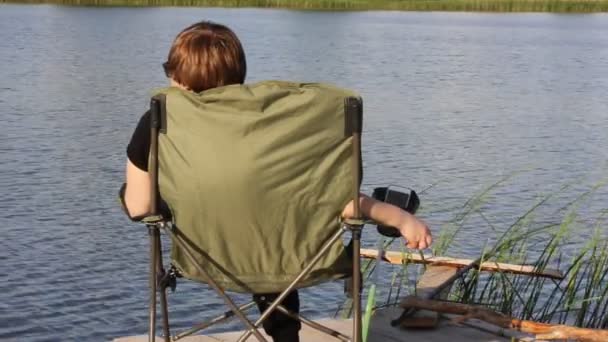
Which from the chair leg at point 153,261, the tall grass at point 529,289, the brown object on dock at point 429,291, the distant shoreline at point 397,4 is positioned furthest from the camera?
the distant shoreline at point 397,4

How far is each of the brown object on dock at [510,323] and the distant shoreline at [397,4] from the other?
33391 mm

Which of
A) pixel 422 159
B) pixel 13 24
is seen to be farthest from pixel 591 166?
pixel 13 24

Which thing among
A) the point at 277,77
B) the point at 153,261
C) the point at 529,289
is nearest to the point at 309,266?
the point at 153,261

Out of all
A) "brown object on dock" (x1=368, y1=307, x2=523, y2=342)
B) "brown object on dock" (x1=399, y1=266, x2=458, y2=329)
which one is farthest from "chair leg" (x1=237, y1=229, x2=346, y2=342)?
"brown object on dock" (x1=399, y1=266, x2=458, y2=329)

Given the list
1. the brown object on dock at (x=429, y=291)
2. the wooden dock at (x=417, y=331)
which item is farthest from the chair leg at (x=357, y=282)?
the brown object on dock at (x=429, y=291)

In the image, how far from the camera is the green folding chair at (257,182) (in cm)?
303

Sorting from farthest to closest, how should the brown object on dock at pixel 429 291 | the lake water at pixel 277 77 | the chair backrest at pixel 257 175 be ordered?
1. the lake water at pixel 277 77
2. the brown object on dock at pixel 429 291
3. the chair backrest at pixel 257 175

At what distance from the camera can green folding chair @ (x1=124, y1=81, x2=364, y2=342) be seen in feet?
9.93

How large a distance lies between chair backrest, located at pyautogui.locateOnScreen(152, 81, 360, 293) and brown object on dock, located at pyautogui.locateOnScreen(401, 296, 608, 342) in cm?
124

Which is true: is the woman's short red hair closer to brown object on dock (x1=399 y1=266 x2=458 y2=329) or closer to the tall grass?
brown object on dock (x1=399 y1=266 x2=458 y2=329)

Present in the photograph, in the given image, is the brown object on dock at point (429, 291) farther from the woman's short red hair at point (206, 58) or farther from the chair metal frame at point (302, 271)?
the woman's short red hair at point (206, 58)

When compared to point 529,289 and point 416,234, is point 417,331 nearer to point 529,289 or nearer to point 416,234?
point 416,234

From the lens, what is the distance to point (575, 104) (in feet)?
52.8

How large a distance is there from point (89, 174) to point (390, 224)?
7296 mm
